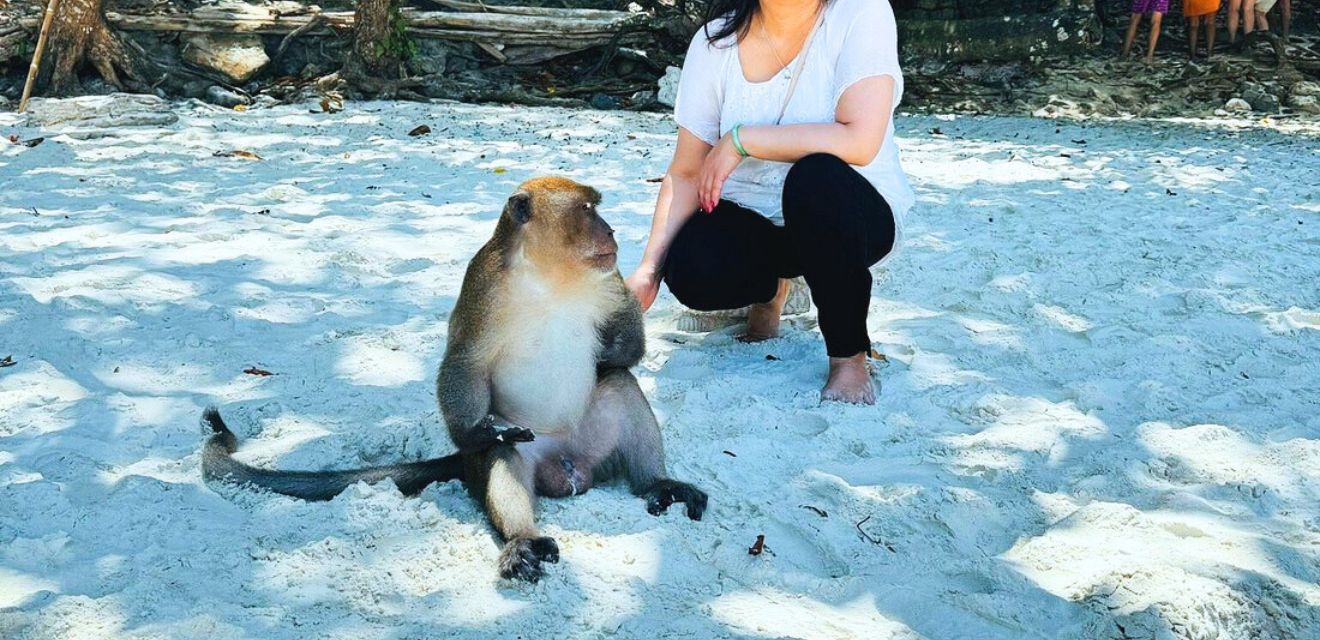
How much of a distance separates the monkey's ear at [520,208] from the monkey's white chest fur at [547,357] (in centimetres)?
16

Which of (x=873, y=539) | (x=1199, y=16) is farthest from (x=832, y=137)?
(x=1199, y=16)

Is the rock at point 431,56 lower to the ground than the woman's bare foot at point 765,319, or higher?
higher

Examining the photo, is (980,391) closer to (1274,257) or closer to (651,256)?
(651,256)

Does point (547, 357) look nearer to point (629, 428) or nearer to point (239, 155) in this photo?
point (629, 428)

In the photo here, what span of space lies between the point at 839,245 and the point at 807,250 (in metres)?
0.11

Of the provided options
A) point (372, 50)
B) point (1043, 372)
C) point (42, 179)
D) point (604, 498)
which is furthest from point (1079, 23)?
point (604, 498)

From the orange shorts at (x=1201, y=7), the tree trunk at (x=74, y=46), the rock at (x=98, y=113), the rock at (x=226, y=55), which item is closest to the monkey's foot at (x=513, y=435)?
the rock at (x=98, y=113)

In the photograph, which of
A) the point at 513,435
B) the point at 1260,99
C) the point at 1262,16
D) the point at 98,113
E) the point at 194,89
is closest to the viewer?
the point at 513,435

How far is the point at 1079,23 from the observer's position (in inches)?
450

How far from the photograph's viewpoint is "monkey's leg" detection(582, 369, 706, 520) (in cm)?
313

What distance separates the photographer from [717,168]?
3.65 meters

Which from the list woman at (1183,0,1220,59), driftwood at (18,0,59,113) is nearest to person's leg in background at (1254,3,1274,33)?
woman at (1183,0,1220,59)

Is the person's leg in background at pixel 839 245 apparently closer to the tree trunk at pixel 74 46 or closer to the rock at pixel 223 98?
the rock at pixel 223 98

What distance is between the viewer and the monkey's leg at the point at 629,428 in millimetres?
3129
